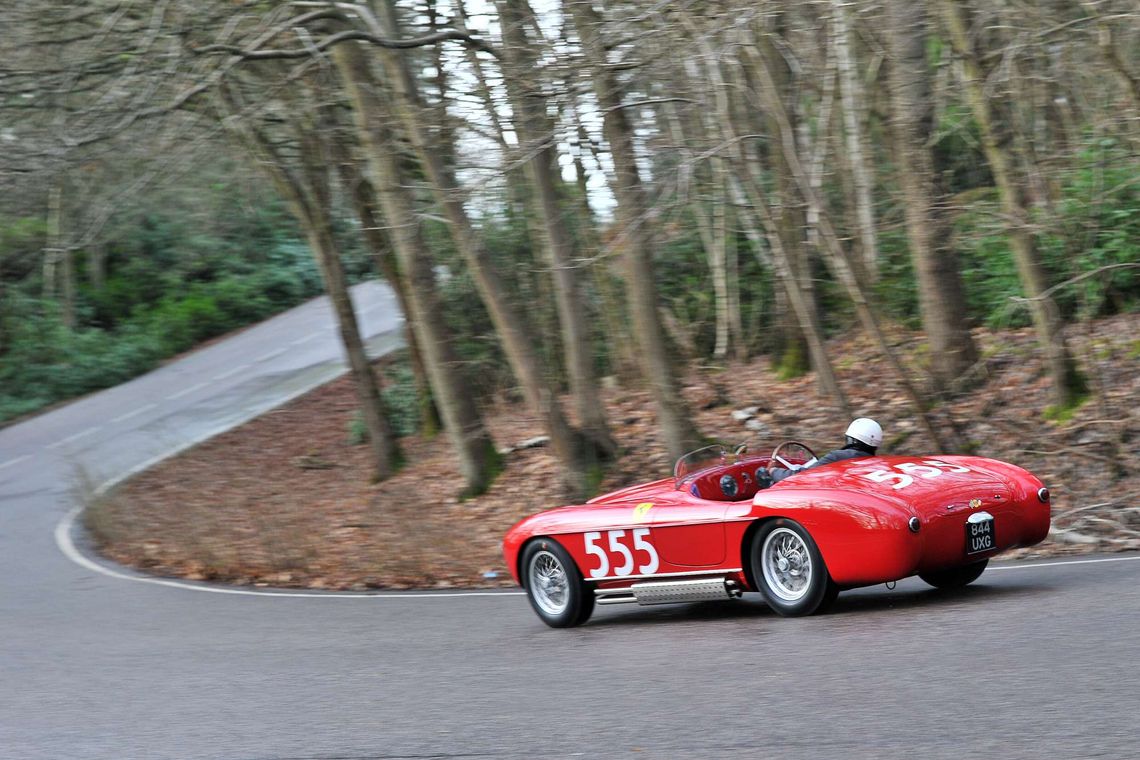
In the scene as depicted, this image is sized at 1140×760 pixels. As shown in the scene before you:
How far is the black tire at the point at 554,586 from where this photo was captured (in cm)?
973

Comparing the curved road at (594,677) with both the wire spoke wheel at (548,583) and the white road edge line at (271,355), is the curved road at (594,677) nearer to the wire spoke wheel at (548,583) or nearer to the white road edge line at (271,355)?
the wire spoke wheel at (548,583)

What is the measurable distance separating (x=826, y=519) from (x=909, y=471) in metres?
0.80

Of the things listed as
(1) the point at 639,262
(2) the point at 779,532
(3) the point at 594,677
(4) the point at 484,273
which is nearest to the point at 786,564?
(2) the point at 779,532

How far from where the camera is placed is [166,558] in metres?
16.6

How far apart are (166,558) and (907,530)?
38.0ft

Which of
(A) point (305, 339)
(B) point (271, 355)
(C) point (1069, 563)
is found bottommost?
(C) point (1069, 563)

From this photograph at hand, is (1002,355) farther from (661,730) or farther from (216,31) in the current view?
(661,730)

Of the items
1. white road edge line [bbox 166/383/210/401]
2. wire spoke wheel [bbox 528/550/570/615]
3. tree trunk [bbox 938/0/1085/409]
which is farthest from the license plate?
white road edge line [bbox 166/383/210/401]

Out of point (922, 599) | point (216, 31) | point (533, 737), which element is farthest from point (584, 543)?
point (216, 31)

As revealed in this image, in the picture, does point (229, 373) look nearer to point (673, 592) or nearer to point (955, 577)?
point (673, 592)

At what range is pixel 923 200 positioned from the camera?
1359cm

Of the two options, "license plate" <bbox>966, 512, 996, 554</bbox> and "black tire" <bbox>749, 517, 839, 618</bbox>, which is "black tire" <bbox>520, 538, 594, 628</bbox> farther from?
"license plate" <bbox>966, 512, 996, 554</bbox>

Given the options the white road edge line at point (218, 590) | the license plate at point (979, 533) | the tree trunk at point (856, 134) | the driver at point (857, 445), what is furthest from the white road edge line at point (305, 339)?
the license plate at point (979, 533)

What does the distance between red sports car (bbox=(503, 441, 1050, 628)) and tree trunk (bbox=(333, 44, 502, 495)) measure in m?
7.13
